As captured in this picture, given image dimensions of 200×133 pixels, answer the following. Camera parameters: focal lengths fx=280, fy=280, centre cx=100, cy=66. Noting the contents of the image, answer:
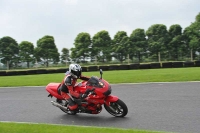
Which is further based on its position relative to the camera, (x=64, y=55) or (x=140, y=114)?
(x=64, y=55)

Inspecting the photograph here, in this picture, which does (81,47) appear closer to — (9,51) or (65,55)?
(65,55)

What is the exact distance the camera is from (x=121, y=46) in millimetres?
59500

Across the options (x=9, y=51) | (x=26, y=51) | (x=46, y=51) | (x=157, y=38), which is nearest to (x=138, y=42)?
(x=157, y=38)

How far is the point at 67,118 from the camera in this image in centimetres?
839

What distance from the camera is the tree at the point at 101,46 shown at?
197 feet

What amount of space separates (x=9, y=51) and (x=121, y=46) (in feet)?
79.6

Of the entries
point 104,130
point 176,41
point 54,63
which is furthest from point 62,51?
point 104,130

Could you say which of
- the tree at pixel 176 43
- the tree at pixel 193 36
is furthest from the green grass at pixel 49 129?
the tree at pixel 176 43

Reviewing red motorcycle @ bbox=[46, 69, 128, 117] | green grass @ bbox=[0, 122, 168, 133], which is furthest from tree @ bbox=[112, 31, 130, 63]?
green grass @ bbox=[0, 122, 168, 133]

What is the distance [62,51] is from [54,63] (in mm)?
3553

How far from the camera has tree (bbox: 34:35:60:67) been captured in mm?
61875

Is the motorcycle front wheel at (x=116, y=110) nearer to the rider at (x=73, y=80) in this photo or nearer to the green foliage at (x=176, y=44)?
the rider at (x=73, y=80)

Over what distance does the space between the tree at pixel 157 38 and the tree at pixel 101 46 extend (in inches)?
351

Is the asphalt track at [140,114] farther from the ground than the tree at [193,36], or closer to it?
closer to it
